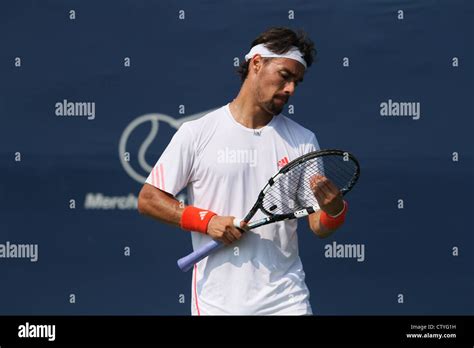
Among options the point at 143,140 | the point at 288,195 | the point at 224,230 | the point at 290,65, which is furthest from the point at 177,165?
the point at 143,140

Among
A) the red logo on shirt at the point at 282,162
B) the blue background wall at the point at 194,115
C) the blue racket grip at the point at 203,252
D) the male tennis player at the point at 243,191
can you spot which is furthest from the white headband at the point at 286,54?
the blue background wall at the point at 194,115

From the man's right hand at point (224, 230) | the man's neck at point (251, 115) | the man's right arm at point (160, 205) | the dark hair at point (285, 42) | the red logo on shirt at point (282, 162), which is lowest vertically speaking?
the man's right hand at point (224, 230)

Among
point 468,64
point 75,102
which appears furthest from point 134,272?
point 468,64

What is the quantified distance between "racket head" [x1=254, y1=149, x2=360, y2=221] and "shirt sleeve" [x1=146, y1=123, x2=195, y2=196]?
0.29 m

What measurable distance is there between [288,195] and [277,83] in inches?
16.2

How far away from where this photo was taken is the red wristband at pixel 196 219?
13.2ft

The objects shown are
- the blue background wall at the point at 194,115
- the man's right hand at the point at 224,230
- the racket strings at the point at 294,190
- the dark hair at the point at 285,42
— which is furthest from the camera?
the blue background wall at the point at 194,115

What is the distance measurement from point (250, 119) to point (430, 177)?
1.74 metres

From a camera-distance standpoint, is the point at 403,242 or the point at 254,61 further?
the point at 403,242

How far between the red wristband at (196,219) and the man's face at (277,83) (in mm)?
453

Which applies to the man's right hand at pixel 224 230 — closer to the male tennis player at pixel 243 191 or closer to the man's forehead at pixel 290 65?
the male tennis player at pixel 243 191

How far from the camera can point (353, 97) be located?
5.69 m

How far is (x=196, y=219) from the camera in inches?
159
